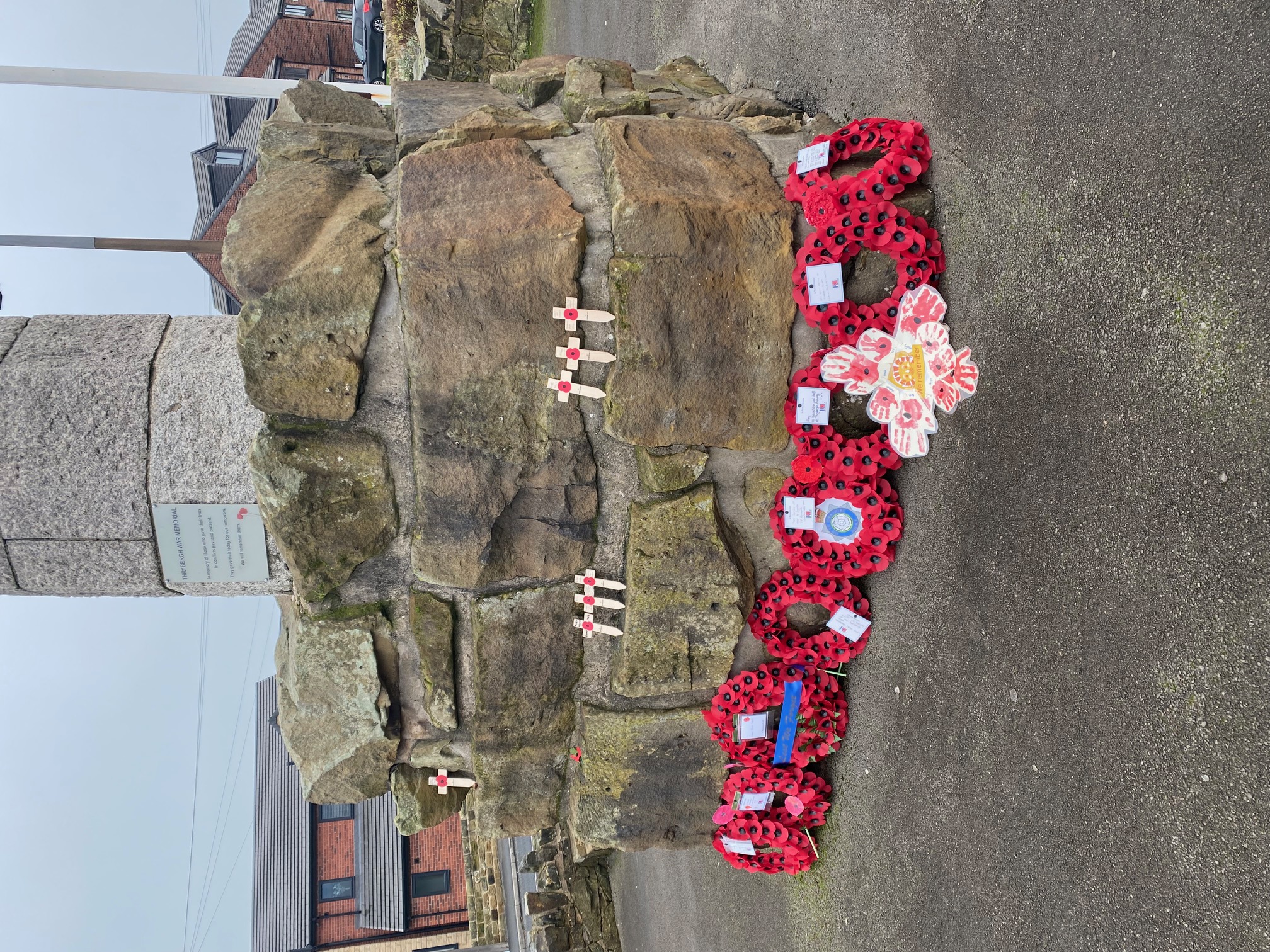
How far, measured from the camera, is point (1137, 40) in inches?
73.0

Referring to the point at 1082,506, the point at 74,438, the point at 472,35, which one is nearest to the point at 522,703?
the point at 74,438

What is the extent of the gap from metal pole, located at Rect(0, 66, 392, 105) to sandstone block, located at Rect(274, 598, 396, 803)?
226 centimetres

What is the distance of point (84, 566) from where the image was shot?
2.95 metres

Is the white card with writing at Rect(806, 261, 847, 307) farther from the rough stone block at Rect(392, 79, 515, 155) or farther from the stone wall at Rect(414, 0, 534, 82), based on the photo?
the stone wall at Rect(414, 0, 534, 82)

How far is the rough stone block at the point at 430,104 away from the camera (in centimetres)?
324

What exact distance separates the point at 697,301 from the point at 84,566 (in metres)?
2.25

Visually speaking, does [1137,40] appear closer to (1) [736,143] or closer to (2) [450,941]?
(1) [736,143]

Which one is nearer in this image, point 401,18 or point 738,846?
point 738,846

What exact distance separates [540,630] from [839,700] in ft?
3.89

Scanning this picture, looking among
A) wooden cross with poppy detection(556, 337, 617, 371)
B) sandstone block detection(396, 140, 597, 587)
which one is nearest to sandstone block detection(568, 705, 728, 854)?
sandstone block detection(396, 140, 597, 587)

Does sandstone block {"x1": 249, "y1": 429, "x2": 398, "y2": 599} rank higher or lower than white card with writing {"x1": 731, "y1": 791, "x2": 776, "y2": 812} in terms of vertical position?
higher

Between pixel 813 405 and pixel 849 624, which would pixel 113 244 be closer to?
pixel 813 405

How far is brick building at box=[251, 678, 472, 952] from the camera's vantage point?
42.3ft

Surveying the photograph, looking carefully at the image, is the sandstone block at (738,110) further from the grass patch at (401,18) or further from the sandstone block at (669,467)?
the grass patch at (401,18)
